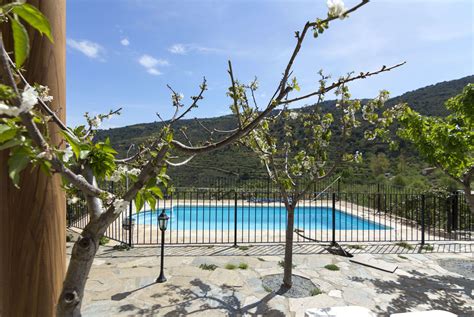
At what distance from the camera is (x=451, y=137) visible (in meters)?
4.18

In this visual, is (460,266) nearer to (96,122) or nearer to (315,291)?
(315,291)

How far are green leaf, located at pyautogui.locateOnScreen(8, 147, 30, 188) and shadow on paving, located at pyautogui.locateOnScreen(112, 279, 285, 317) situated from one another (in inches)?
141

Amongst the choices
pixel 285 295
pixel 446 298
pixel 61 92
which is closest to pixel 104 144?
pixel 61 92

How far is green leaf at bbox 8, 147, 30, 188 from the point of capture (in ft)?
2.56

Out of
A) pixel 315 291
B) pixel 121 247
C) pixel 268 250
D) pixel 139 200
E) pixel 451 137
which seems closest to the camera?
pixel 139 200

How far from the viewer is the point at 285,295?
171 inches

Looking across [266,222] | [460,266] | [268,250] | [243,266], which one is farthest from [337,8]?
[266,222]

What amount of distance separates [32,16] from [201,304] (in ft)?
13.3

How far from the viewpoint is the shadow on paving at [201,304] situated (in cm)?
384

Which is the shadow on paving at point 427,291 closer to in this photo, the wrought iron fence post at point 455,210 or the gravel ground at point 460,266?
the gravel ground at point 460,266

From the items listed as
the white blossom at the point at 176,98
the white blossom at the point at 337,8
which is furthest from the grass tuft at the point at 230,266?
the white blossom at the point at 337,8

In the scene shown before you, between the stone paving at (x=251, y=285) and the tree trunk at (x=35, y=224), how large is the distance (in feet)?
9.45

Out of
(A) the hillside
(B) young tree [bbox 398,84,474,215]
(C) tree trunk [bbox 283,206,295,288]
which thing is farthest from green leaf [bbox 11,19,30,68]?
(A) the hillside

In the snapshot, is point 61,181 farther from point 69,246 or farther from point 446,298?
point 69,246
